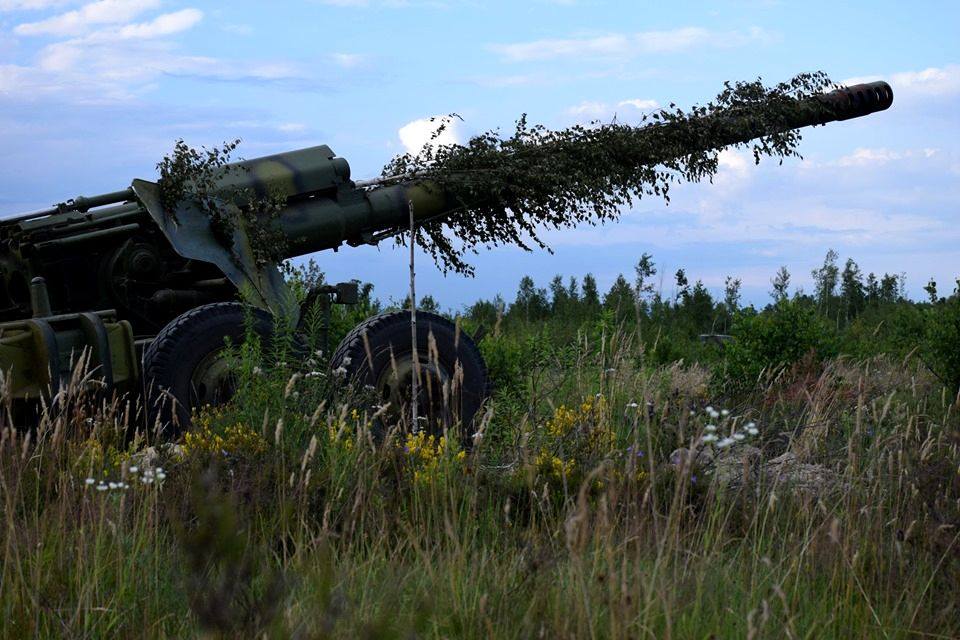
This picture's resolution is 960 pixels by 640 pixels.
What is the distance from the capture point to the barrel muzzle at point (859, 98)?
12750 millimetres

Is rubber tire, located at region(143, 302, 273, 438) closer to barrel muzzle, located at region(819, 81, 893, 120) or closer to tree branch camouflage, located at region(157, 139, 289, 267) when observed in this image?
tree branch camouflage, located at region(157, 139, 289, 267)

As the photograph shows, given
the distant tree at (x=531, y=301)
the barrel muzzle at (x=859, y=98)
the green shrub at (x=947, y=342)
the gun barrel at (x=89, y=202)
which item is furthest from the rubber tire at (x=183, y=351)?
the distant tree at (x=531, y=301)

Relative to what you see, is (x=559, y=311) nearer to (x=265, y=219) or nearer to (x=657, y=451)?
(x=265, y=219)

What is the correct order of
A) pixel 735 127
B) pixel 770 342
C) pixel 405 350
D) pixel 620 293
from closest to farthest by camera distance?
pixel 405 350
pixel 770 342
pixel 735 127
pixel 620 293

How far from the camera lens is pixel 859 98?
12.8 m

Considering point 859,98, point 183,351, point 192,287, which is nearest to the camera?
point 183,351

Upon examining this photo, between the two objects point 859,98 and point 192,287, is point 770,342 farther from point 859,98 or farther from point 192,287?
point 192,287

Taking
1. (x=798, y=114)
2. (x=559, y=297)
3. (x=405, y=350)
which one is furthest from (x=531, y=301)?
(x=405, y=350)

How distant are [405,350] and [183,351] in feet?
4.75

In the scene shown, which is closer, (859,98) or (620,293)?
(859,98)

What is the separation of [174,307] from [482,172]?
11.2 feet

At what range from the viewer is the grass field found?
3043 millimetres

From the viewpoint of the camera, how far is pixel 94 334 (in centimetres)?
694

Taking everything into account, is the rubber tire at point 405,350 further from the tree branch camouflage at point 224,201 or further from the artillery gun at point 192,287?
the tree branch camouflage at point 224,201
